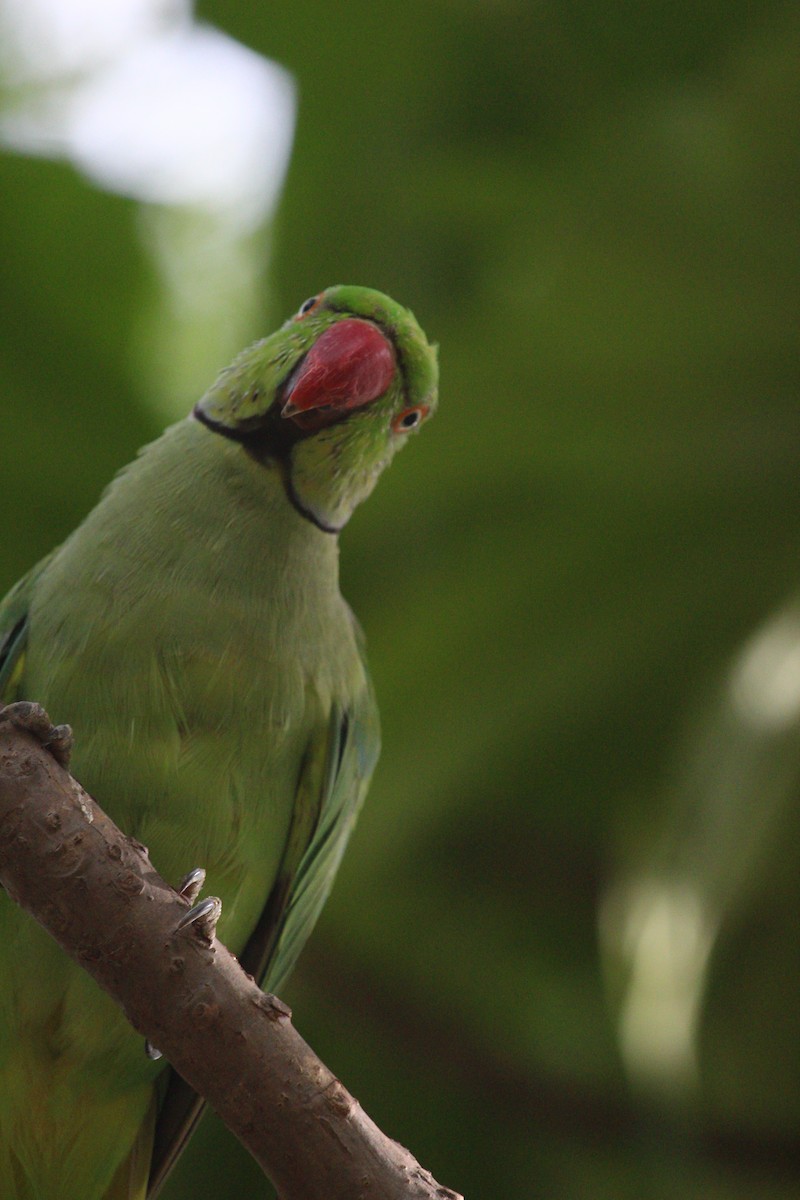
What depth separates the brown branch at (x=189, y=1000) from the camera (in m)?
1.33

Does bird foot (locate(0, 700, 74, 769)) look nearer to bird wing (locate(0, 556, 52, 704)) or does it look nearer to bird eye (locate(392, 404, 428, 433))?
bird wing (locate(0, 556, 52, 704))

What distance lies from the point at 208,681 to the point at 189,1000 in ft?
1.97

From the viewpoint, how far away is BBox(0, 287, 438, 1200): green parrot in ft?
6.07

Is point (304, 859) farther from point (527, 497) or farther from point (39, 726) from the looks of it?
point (527, 497)

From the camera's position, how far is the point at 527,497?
11.4ft

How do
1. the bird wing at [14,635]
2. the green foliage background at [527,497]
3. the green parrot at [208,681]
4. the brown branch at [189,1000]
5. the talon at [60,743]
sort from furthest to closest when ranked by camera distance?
the green foliage background at [527,497] → the bird wing at [14,635] → the green parrot at [208,681] → the talon at [60,743] → the brown branch at [189,1000]

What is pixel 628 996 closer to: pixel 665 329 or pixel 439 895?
pixel 439 895

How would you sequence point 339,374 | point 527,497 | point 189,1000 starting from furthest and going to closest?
point 527,497, point 339,374, point 189,1000

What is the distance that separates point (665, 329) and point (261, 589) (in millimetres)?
1669

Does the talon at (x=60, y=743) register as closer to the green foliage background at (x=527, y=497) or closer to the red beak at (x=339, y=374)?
the red beak at (x=339, y=374)

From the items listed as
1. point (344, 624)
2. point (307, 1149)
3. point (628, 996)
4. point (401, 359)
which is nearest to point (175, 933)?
point (307, 1149)

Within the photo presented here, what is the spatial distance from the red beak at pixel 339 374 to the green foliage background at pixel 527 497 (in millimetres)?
1192

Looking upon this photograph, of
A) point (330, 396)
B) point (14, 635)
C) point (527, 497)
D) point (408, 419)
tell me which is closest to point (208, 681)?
point (14, 635)

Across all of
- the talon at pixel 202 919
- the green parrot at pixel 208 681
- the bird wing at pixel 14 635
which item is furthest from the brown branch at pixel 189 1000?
the bird wing at pixel 14 635
